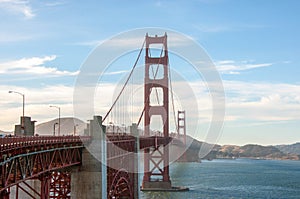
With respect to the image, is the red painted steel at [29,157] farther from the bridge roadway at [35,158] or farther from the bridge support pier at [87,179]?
the bridge support pier at [87,179]

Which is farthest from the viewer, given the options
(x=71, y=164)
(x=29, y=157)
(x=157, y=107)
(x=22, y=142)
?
(x=157, y=107)

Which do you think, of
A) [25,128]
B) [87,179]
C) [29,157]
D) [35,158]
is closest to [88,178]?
[87,179]

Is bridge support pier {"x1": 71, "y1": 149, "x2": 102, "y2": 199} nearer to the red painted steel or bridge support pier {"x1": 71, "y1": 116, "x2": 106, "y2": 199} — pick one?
bridge support pier {"x1": 71, "y1": 116, "x2": 106, "y2": 199}

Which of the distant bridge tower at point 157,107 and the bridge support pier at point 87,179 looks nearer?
the bridge support pier at point 87,179

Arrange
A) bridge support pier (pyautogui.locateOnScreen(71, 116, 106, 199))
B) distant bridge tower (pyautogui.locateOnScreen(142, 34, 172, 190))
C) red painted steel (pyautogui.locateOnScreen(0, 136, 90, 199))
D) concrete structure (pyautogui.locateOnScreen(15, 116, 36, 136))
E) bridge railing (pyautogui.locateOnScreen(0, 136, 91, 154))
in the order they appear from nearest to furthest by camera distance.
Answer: red painted steel (pyautogui.locateOnScreen(0, 136, 90, 199)) → bridge railing (pyautogui.locateOnScreen(0, 136, 91, 154)) → concrete structure (pyautogui.locateOnScreen(15, 116, 36, 136)) → bridge support pier (pyautogui.locateOnScreen(71, 116, 106, 199)) → distant bridge tower (pyautogui.locateOnScreen(142, 34, 172, 190))

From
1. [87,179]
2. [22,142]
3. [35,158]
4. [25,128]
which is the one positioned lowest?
[87,179]

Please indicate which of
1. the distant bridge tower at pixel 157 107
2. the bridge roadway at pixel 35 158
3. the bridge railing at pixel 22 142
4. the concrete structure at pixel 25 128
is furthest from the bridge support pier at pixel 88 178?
the distant bridge tower at pixel 157 107

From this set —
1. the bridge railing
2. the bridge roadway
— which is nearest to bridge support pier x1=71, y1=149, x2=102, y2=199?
the bridge roadway

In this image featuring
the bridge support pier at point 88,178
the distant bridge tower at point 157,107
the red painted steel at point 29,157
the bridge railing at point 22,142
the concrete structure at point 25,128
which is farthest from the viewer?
the distant bridge tower at point 157,107

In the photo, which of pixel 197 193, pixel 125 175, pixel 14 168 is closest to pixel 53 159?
pixel 14 168

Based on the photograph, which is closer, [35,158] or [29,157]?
[29,157]

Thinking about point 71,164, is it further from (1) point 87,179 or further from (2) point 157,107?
(2) point 157,107

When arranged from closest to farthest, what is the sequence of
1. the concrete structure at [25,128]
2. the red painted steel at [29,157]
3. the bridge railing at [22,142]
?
the red painted steel at [29,157] → the bridge railing at [22,142] → the concrete structure at [25,128]

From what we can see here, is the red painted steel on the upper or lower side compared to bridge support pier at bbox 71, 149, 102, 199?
upper
